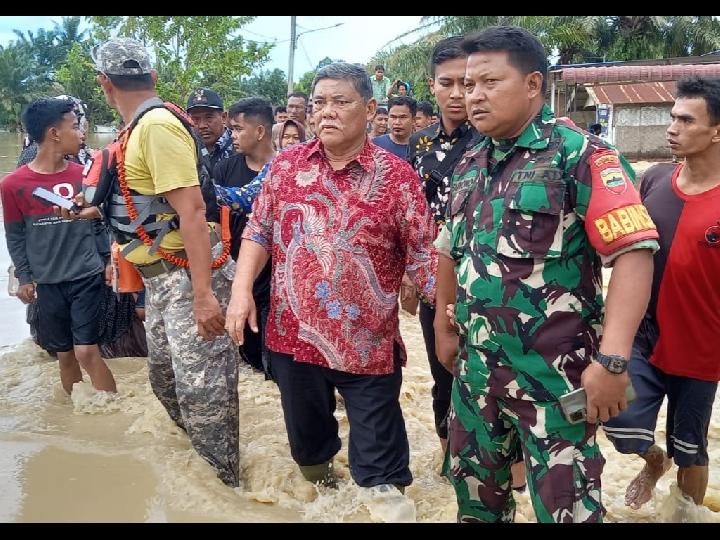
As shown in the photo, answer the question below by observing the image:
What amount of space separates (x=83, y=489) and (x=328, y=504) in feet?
3.95

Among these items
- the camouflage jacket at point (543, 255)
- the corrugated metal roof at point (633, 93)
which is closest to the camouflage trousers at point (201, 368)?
the camouflage jacket at point (543, 255)

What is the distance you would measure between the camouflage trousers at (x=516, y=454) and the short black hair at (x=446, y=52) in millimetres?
1521

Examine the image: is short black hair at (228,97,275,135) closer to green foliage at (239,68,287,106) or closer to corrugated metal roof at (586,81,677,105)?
corrugated metal roof at (586,81,677,105)

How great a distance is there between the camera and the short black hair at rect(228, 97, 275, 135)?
14.7ft

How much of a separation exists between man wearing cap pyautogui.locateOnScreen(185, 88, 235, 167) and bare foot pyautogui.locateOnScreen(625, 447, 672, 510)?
3430 millimetres

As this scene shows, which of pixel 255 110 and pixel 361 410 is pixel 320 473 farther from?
pixel 255 110

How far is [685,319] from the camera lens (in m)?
2.91

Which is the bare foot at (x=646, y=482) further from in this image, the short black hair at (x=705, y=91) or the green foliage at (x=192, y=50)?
the green foliage at (x=192, y=50)

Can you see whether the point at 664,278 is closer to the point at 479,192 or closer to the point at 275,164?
the point at 479,192

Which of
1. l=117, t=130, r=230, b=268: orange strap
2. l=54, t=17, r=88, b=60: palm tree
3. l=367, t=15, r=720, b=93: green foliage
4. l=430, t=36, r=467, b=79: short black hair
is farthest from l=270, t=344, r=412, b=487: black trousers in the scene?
l=54, t=17, r=88, b=60: palm tree

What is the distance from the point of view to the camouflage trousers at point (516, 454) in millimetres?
2135

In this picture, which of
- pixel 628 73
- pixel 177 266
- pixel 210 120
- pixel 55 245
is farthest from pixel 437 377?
pixel 628 73
